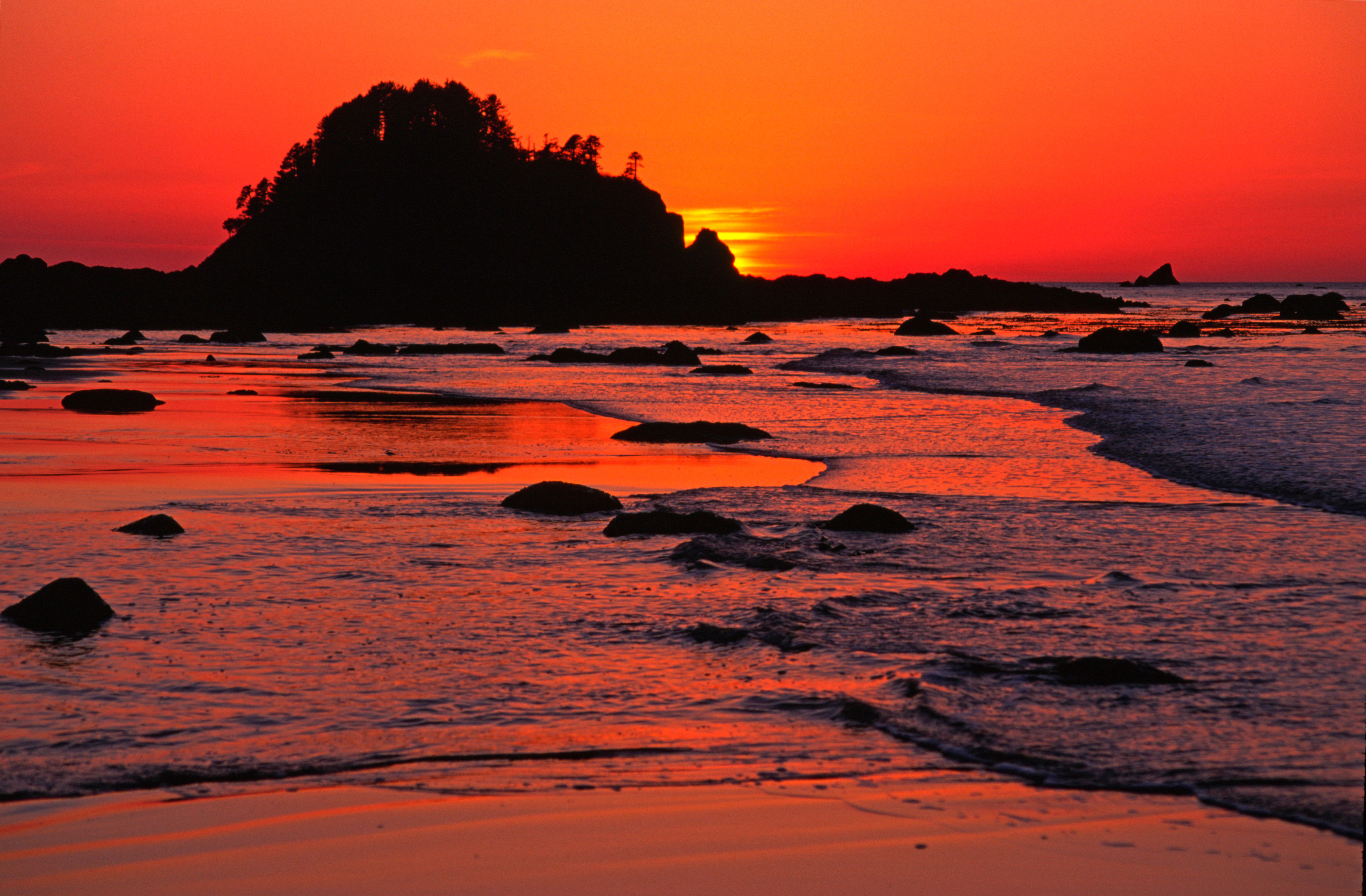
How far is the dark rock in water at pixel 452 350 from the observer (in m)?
46.2

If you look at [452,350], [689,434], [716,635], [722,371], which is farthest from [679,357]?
[716,635]

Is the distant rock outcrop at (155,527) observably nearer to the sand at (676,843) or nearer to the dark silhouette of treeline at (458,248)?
the sand at (676,843)

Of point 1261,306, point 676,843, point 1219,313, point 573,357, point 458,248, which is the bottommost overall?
point 676,843

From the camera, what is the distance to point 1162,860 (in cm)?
385

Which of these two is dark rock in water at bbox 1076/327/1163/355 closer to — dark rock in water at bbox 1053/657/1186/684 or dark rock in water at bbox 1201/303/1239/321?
dark rock in water at bbox 1053/657/1186/684

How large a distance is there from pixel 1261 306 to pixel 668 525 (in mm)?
102972

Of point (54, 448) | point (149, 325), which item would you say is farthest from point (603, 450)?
point (149, 325)

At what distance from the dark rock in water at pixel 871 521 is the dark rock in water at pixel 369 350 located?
38489 millimetres

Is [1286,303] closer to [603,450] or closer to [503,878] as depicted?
[603,450]

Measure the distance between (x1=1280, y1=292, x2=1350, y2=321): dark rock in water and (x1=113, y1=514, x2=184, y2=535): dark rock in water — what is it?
8571 centimetres

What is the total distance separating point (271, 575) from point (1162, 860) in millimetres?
5802

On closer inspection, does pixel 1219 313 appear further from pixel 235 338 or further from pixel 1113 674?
pixel 1113 674

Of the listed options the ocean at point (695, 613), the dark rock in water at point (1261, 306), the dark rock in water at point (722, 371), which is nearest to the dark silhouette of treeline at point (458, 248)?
the dark rock in water at point (1261, 306)

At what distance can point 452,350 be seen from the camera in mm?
46688
